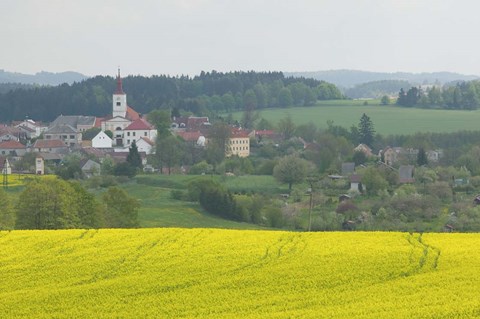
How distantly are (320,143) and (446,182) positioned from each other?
96.0ft

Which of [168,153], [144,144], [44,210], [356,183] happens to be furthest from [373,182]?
[144,144]

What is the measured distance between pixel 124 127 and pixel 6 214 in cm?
7661

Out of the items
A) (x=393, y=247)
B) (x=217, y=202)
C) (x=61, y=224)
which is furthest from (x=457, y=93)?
(x=393, y=247)

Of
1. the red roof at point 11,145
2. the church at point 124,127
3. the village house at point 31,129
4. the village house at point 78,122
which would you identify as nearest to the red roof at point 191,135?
the church at point 124,127

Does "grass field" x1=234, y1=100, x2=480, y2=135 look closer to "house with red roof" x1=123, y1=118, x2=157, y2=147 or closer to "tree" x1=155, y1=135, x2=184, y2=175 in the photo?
"house with red roof" x1=123, y1=118, x2=157, y2=147

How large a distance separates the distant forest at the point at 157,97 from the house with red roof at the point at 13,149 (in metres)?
48.3

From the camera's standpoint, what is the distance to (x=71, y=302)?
22.8 meters

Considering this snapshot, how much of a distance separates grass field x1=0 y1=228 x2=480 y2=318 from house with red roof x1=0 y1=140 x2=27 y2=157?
269 feet

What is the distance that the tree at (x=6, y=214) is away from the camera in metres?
43.8

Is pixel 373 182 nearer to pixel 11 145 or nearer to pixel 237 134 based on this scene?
pixel 237 134

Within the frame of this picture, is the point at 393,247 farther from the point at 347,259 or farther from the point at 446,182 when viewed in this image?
the point at 446,182

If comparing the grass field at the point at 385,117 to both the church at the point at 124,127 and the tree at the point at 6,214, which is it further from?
the tree at the point at 6,214

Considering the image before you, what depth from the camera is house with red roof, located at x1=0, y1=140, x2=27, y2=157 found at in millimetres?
111338

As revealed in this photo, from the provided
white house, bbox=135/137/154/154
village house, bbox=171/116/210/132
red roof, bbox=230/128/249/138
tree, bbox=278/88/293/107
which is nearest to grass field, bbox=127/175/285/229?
white house, bbox=135/137/154/154
